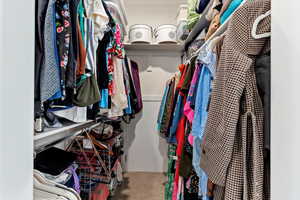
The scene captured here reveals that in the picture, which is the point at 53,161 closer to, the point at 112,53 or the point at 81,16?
the point at 81,16

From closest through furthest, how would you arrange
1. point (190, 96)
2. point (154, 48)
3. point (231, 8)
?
point (231, 8) → point (190, 96) → point (154, 48)

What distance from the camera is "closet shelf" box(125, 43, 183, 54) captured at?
9.67 feet

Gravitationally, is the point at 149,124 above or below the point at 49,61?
below

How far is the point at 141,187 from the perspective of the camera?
8.70 ft

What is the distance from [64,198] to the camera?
733 mm

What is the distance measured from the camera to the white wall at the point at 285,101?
0.42 meters

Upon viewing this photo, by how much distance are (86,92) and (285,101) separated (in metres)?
0.81

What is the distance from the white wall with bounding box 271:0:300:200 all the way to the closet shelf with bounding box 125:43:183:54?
249 cm

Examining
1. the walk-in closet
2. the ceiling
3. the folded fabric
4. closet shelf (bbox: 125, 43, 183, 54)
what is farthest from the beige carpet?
the ceiling

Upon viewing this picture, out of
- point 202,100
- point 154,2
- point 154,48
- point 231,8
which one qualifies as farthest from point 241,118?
point 154,2
